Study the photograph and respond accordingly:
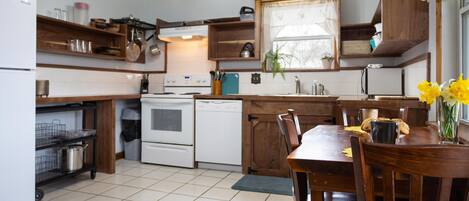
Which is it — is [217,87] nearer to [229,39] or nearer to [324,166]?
[229,39]

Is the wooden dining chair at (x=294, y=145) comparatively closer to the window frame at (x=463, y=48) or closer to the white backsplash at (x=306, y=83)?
the window frame at (x=463, y=48)

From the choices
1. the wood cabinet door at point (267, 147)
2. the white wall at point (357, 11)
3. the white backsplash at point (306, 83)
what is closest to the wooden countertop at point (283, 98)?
the wood cabinet door at point (267, 147)

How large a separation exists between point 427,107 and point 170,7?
349 cm

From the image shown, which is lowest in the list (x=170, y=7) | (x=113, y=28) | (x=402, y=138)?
(x=402, y=138)

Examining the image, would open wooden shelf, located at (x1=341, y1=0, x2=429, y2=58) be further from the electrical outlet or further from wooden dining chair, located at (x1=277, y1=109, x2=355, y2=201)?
the electrical outlet

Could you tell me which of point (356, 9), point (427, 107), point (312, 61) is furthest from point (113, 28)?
point (427, 107)

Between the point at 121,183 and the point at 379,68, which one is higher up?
the point at 379,68

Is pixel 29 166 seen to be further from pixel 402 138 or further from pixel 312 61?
pixel 312 61

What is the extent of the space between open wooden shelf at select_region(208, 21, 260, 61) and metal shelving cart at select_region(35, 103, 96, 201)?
64.2 inches

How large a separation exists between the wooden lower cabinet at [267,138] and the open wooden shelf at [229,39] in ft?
2.77

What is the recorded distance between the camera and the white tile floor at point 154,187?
2.89 m

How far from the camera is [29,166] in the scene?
7.79 ft

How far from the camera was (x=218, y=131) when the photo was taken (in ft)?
12.4

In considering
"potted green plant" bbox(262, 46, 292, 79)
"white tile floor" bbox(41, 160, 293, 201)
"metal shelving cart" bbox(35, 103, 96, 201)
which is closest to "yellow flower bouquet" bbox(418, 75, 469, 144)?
"white tile floor" bbox(41, 160, 293, 201)
